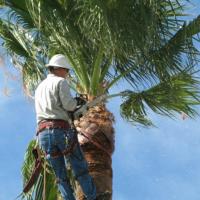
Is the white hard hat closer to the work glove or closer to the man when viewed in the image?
the man

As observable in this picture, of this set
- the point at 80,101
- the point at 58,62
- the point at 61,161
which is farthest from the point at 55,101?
the point at 61,161

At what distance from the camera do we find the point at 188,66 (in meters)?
9.55

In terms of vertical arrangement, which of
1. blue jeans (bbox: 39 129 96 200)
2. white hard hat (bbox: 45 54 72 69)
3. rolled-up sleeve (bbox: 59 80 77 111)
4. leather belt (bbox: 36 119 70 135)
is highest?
white hard hat (bbox: 45 54 72 69)

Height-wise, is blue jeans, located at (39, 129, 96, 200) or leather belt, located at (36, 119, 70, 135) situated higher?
leather belt, located at (36, 119, 70, 135)

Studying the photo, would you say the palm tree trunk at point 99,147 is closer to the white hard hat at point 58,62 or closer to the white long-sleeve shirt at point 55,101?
the white long-sleeve shirt at point 55,101

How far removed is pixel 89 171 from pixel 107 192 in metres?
0.43

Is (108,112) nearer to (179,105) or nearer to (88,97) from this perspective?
(88,97)

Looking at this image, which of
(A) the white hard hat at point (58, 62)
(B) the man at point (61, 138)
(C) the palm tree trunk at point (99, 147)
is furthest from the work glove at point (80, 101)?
(C) the palm tree trunk at point (99, 147)

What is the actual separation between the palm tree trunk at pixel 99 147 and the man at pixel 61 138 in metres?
0.41

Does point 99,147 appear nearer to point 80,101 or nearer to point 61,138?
point 80,101

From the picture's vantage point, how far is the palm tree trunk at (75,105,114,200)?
795 centimetres

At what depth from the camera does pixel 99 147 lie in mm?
8305

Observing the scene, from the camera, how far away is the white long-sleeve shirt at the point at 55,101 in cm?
753

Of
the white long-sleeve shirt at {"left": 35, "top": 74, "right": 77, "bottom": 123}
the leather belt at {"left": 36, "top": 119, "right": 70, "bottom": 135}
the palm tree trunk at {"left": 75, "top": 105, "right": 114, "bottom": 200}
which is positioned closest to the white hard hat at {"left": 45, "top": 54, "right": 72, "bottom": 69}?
the white long-sleeve shirt at {"left": 35, "top": 74, "right": 77, "bottom": 123}
